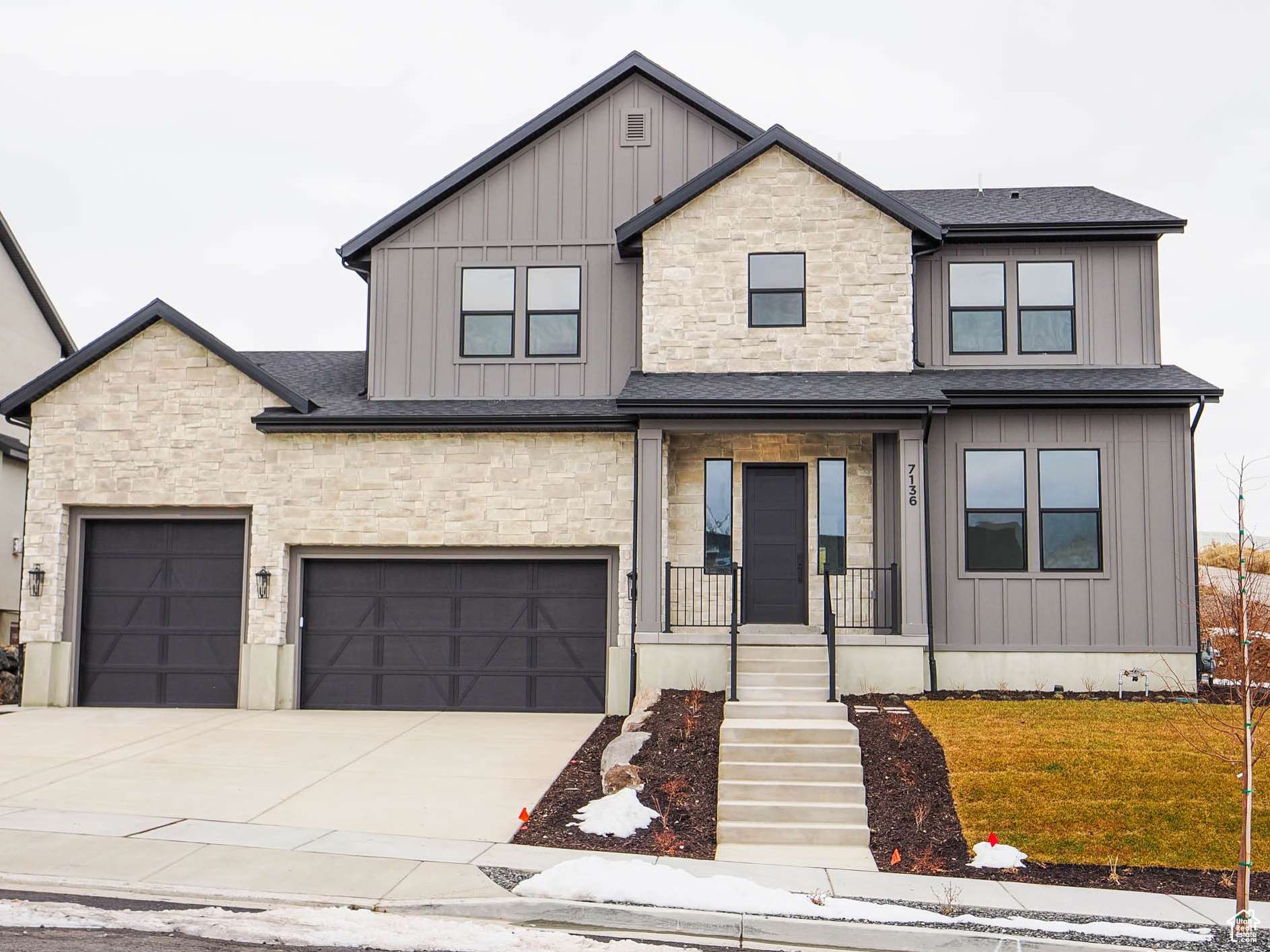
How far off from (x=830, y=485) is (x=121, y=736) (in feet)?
31.8

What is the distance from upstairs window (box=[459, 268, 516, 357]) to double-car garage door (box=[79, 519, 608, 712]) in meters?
3.23

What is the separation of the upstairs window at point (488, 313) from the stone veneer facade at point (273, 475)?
1609 mm

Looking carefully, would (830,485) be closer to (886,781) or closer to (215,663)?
(886,781)

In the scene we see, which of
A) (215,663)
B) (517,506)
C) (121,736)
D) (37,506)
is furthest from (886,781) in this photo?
(37,506)

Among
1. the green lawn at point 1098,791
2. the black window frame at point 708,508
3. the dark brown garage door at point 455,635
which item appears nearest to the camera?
the green lawn at point 1098,791

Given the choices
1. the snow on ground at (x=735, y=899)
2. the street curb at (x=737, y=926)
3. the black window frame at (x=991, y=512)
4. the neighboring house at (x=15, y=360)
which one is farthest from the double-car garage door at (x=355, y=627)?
the street curb at (x=737, y=926)

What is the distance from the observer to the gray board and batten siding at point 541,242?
16.4m

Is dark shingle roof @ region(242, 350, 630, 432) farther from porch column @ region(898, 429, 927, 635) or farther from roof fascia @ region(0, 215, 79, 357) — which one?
roof fascia @ region(0, 215, 79, 357)

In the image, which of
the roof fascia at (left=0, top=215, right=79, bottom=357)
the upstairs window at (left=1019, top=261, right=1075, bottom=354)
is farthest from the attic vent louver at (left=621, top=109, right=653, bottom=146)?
the roof fascia at (left=0, top=215, right=79, bottom=357)

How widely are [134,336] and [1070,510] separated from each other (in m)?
13.5

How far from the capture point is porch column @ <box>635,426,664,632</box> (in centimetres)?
1431

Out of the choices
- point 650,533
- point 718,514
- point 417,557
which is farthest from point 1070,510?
point 417,557

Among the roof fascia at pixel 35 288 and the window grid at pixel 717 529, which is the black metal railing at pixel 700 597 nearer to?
the window grid at pixel 717 529

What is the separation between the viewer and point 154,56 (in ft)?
99.2
